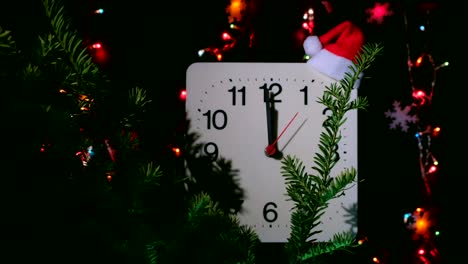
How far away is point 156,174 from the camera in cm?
69

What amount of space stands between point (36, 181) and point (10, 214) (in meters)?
0.04

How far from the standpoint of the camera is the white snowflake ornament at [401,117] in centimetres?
125

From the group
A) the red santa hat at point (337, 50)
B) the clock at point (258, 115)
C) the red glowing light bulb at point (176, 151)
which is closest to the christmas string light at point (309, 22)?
the red santa hat at point (337, 50)

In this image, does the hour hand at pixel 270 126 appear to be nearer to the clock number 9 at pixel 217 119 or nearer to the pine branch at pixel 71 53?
the clock number 9 at pixel 217 119

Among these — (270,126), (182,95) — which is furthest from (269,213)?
(182,95)

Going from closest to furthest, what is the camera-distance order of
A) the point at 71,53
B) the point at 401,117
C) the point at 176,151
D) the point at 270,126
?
Result: 1. the point at 71,53
2. the point at 270,126
3. the point at 176,151
4. the point at 401,117

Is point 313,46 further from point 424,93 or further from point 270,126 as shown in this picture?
point 424,93

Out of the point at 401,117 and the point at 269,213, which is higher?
the point at 401,117

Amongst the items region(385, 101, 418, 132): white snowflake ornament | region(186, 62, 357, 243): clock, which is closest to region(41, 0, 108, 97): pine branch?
region(186, 62, 357, 243): clock

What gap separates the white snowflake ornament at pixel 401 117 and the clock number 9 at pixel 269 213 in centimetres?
48

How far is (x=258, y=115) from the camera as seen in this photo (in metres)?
1.00

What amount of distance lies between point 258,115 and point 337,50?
228 millimetres

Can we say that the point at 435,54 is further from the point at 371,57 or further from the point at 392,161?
the point at 371,57

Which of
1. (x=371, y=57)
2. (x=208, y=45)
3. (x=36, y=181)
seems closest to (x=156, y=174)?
(x=36, y=181)
